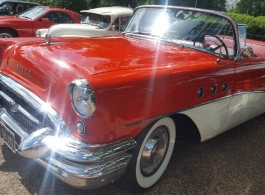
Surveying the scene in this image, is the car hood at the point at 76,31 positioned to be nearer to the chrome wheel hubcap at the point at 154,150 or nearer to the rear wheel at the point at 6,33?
the rear wheel at the point at 6,33

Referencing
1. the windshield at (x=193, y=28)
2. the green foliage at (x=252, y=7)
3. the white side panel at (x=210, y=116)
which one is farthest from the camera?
the green foliage at (x=252, y=7)

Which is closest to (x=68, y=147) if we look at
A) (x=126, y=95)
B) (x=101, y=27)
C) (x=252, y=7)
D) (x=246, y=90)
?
(x=126, y=95)

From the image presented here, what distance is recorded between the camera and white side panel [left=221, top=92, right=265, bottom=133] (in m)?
3.36

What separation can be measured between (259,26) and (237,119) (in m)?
14.7

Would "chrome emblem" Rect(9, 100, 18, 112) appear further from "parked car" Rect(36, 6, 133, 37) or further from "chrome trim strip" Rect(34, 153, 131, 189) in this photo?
"parked car" Rect(36, 6, 133, 37)

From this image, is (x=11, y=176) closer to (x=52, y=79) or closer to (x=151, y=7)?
(x=52, y=79)

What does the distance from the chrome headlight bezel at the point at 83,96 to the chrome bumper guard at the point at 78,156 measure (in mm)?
206

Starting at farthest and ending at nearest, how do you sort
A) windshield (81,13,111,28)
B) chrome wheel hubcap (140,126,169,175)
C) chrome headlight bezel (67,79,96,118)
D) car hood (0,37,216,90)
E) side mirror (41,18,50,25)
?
1. side mirror (41,18,50,25)
2. windshield (81,13,111,28)
3. chrome wheel hubcap (140,126,169,175)
4. car hood (0,37,216,90)
5. chrome headlight bezel (67,79,96,118)

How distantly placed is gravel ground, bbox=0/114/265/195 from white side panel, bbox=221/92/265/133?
341 millimetres

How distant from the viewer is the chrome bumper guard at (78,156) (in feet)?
6.89

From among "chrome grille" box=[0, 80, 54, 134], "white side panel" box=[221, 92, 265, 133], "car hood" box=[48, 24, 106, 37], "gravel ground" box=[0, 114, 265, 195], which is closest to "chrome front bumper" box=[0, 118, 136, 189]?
"chrome grille" box=[0, 80, 54, 134]

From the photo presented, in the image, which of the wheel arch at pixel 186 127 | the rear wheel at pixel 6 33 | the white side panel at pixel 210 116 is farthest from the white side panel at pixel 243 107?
the rear wheel at pixel 6 33

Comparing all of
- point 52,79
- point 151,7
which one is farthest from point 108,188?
point 151,7

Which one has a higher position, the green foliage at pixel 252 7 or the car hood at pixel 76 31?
the green foliage at pixel 252 7
